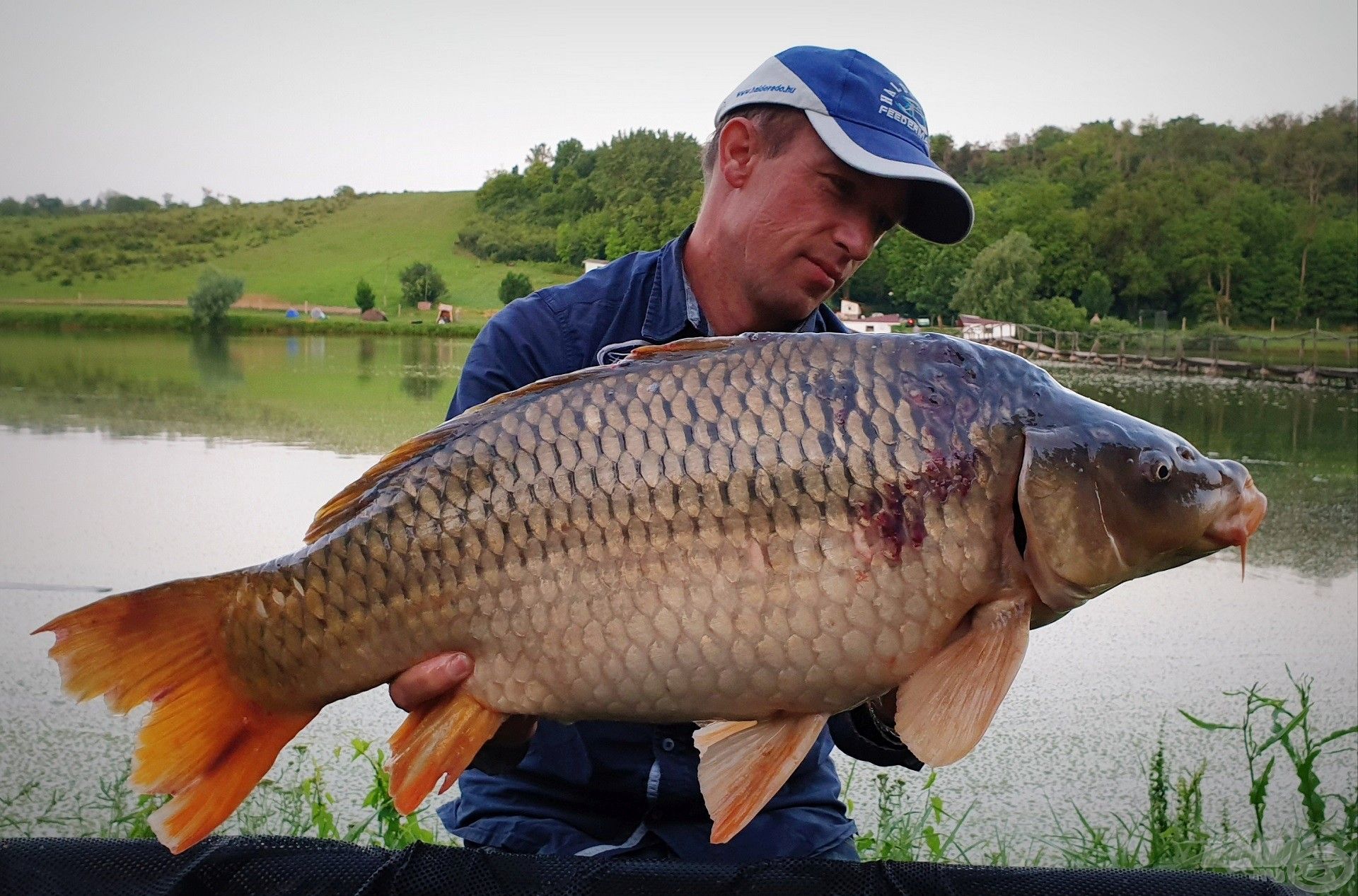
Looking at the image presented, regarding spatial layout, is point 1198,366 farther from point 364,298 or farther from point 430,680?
point 430,680

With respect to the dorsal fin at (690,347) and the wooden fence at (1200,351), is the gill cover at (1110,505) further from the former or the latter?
the wooden fence at (1200,351)

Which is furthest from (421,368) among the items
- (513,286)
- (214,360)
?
(214,360)

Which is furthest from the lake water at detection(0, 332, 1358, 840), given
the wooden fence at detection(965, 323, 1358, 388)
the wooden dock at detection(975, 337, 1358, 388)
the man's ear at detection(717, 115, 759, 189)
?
the wooden fence at detection(965, 323, 1358, 388)

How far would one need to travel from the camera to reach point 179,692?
1.08 metres

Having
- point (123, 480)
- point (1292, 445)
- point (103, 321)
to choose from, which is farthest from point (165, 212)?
point (1292, 445)

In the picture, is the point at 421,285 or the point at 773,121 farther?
the point at 421,285

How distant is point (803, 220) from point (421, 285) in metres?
28.9

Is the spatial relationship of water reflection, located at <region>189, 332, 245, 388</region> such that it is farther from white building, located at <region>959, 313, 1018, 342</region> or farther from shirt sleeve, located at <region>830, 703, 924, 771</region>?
shirt sleeve, located at <region>830, 703, 924, 771</region>

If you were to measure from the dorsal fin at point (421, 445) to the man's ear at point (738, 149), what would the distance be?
608 mm

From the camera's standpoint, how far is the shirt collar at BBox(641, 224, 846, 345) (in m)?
1.58

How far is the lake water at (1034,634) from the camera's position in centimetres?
305

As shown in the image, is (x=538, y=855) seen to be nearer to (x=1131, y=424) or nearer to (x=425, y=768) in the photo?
(x=425, y=768)

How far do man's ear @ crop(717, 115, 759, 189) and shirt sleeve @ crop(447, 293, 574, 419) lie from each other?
1.15 feet

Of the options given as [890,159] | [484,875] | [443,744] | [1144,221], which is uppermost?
[1144,221]
